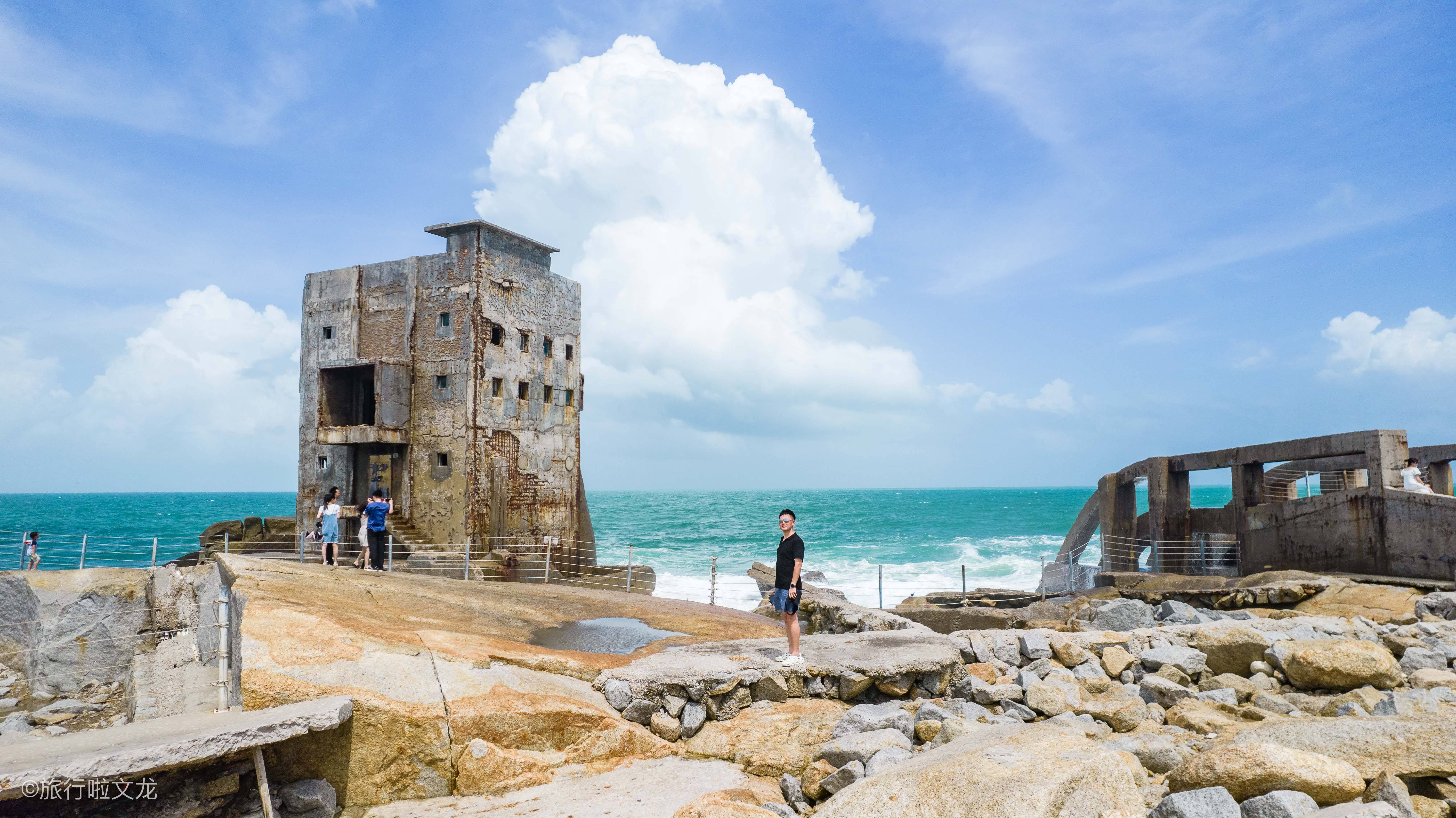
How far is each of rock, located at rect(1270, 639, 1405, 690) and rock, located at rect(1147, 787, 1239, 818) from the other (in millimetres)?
3987

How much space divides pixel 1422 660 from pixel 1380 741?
4.22m

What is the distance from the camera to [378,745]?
216 inches

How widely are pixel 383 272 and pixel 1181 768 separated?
20.7 metres

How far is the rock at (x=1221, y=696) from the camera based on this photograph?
662 cm

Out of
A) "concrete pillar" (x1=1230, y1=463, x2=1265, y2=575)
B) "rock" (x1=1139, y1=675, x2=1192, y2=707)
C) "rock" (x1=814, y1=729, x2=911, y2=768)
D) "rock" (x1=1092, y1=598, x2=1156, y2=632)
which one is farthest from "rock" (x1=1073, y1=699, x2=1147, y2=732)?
"concrete pillar" (x1=1230, y1=463, x2=1265, y2=575)

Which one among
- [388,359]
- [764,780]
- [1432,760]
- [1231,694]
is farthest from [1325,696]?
[388,359]

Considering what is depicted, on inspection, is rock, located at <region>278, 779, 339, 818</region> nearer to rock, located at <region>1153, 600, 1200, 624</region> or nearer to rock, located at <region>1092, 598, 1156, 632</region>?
rock, located at <region>1092, 598, 1156, 632</region>

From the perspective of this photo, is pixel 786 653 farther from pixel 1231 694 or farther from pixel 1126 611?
pixel 1126 611

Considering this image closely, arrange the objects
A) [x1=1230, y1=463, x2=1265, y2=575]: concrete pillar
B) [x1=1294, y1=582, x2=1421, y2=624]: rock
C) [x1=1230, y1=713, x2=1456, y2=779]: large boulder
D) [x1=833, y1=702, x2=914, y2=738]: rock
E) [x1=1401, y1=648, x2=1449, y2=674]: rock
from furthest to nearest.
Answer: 1. [x1=1230, y1=463, x2=1265, y2=575]: concrete pillar
2. [x1=1294, y1=582, x2=1421, y2=624]: rock
3. [x1=1401, y1=648, x2=1449, y2=674]: rock
4. [x1=833, y1=702, x2=914, y2=738]: rock
5. [x1=1230, y1=713, x2=1456, y2=779]: large boulder

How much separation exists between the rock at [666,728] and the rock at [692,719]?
0.12 feet

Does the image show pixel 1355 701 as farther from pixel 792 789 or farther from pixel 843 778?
pixel 792 789

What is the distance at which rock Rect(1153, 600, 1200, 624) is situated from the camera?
32.8ft

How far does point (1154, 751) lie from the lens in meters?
4.84

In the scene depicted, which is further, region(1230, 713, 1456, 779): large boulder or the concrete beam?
the concrete beam
